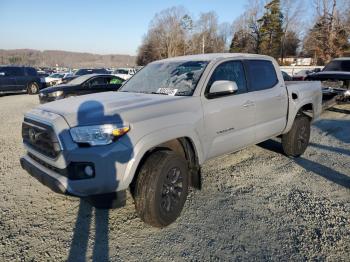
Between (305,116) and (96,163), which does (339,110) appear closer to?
(305,116)

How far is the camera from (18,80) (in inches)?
759

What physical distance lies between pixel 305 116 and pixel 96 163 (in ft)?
14.1

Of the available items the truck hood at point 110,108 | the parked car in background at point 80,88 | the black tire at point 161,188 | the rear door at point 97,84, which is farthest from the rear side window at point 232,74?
the rear door at point 97,84

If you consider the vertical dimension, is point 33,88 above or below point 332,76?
below

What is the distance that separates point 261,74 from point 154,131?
241 cm

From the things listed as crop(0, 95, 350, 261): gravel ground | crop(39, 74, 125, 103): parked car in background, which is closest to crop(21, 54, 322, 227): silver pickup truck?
crop(0, 95, 350, 261): gravel ground

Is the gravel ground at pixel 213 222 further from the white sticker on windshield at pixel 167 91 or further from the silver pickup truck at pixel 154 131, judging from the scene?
the white sticker on windshield at pixel 167 91

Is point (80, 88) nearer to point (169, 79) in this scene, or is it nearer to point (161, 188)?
point (169, 79)

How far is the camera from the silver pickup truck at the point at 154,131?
282 cm

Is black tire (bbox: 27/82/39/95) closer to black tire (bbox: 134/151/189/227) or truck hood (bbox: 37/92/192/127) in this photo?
truck hood (bbox: 37/92/192/127)

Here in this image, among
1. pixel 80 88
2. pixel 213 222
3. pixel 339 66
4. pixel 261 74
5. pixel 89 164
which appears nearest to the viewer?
pixel 89 164

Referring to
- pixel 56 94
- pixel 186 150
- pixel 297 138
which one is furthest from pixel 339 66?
pixel 56 94

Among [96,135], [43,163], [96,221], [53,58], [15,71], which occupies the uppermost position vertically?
[53,58]

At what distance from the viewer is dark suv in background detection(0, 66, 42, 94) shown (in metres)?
18.6
